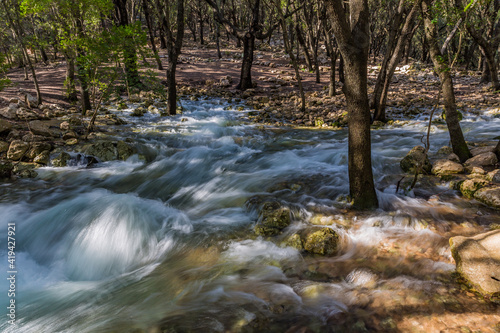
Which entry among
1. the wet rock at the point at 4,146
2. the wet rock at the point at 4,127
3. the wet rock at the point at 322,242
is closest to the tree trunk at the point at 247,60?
the wet rock at the point at 4,127

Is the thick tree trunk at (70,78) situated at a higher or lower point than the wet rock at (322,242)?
higher

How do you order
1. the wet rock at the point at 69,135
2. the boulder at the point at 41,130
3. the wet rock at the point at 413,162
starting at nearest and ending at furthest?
the wet rock at the point at 413,162
the boulder at the point at 41,130
the wet rock at the point at 69,135

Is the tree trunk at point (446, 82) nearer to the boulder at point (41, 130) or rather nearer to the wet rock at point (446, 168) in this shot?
the wet rock at point (446, 168)

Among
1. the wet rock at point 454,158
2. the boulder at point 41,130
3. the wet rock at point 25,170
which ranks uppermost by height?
the boulder at point 41,130

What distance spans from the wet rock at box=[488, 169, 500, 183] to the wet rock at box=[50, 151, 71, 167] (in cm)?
961

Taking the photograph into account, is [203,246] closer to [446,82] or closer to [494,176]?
[494,176]

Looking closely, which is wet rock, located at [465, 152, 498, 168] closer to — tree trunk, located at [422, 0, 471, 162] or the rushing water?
tree trunk, located at [422, 0, 471, 162]

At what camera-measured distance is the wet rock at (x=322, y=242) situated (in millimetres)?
3648

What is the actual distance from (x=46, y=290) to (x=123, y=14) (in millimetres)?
15125

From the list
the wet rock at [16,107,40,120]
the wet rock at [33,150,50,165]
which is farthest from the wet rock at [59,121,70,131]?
the wet rock at [33,150,50,165]

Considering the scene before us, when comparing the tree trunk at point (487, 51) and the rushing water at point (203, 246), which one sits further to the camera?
the tree trunk at point (487, 51)

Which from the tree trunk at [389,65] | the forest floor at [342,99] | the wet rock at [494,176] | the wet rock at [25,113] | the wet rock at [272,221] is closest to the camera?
the forest floor at [342,99]

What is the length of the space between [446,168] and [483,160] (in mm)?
810

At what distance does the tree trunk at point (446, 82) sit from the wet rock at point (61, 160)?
8.91 metres
